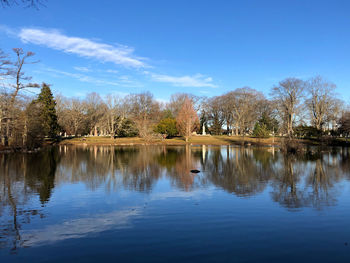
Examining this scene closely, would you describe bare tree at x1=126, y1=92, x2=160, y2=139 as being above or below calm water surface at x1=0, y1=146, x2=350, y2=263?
above

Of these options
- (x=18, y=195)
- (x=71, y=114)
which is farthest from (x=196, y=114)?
(x=18, y=195)

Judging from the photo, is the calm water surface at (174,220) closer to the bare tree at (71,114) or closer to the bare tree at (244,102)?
the bare tree at (71,114)

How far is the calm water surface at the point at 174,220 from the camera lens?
6637 millimetres

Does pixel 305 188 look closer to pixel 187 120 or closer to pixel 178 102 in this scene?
pixel 187 120

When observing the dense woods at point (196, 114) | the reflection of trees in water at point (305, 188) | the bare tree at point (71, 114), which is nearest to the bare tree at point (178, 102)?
the dense woods at point (196, 114)

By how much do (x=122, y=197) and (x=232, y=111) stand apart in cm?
6692

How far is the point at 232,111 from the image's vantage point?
7612 centimetres

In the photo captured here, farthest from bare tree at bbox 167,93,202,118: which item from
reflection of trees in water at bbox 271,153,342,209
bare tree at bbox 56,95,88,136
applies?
reflection of trees in water at bbox 271,153,342,209

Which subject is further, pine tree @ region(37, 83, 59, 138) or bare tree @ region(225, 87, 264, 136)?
bare tree @ region(225, 87, 264, 136)

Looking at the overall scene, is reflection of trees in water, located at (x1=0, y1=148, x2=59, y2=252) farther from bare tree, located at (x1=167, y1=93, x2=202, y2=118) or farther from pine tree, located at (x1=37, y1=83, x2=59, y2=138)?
bare tree, located at (x1=167, y1=93, x2=202, y2=118)

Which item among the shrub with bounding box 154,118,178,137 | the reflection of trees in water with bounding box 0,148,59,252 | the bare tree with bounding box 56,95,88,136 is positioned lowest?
the reflection of trees in water with bounding box 0,148,59,252

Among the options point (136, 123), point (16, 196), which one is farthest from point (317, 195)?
point (136, 123)

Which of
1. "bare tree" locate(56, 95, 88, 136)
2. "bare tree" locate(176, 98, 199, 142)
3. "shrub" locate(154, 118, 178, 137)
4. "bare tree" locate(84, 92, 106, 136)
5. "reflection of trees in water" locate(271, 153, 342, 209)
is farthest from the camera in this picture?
"bare tree" locate(84, 92, 106, 136)

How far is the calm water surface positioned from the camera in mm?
6637
